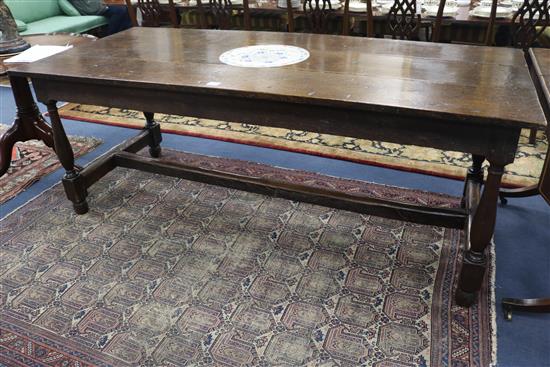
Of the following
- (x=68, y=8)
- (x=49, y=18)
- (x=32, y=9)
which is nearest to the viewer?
(x=32, y=9)

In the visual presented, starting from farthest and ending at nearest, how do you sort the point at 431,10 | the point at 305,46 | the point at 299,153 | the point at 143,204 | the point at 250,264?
the point at 431,10 → the point at 299,153 → the point at 143,204 → the point at 305,46 → the point at 250,264

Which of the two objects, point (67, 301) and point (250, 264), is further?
point (250, 264)

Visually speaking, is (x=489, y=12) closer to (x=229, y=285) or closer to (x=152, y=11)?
(x=229, y=285)

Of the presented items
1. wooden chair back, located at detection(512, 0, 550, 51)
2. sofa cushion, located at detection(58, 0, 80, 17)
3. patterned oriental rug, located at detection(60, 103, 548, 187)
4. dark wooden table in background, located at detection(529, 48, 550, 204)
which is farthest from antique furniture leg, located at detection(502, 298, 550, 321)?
sofa cushion, located at detection(58, 0, 80, 17)

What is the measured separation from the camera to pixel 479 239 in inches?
61.2

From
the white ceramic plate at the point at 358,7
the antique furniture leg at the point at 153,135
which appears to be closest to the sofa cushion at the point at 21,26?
the antique furniture leg at the point at 153,135

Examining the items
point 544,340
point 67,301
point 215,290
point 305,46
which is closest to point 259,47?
point 305,46

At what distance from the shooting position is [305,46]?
2.08 metres

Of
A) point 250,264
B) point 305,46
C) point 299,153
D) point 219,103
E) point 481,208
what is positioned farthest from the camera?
point 299,153

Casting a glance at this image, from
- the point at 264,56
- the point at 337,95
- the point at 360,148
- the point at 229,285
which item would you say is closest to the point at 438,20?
the point at 360,148

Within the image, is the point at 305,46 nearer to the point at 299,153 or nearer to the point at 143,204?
the point at 299,153

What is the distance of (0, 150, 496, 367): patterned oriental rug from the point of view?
153cm

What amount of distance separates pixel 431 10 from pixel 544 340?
2444 millimetres

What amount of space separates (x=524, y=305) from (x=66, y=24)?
5.10m
